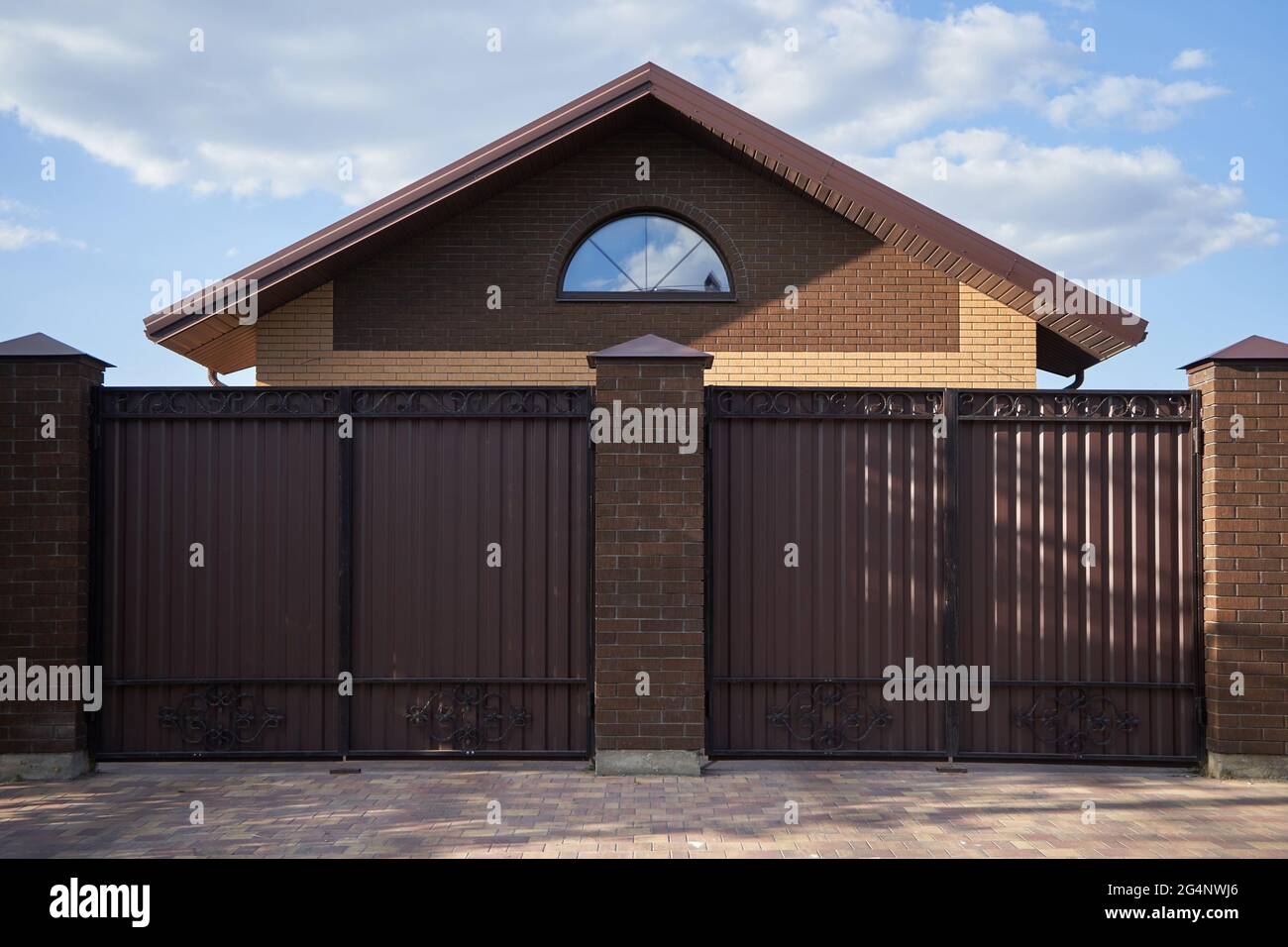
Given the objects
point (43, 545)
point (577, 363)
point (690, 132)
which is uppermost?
point (690, 132)

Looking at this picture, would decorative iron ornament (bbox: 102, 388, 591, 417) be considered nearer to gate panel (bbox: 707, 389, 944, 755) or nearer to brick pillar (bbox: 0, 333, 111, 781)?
brick pillar (bbox: 0, 333, 111, 781)

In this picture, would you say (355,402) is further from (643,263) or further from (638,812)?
(643,263)

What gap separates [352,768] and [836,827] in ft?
10.4

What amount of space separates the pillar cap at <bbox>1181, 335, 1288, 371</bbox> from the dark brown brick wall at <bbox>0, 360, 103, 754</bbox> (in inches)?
294

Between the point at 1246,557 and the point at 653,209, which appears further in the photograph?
the point at 653,209

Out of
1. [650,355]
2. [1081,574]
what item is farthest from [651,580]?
[1081,574]

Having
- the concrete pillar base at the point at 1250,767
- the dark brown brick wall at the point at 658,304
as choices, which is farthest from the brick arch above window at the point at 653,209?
the concrete pillar base at the point at 1250,767

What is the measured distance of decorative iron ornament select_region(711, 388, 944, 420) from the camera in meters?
6.75

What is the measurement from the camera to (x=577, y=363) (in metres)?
8.96

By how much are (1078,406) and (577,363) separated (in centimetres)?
414

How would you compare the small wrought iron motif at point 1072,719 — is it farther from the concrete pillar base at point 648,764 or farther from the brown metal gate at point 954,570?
the concrete pillar base at point 648,764

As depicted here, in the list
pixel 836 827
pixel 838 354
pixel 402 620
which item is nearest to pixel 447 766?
pixel 402 620

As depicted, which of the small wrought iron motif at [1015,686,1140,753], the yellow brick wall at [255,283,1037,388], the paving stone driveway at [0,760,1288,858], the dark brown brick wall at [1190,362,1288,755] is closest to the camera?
the paving stone driveway at [0,760,1288,858]

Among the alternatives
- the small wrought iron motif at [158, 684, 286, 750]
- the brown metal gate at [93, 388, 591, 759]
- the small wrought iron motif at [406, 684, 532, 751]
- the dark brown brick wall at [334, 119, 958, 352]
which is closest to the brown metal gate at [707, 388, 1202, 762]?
the brown metal gate at [93, 388, 591, 759]
